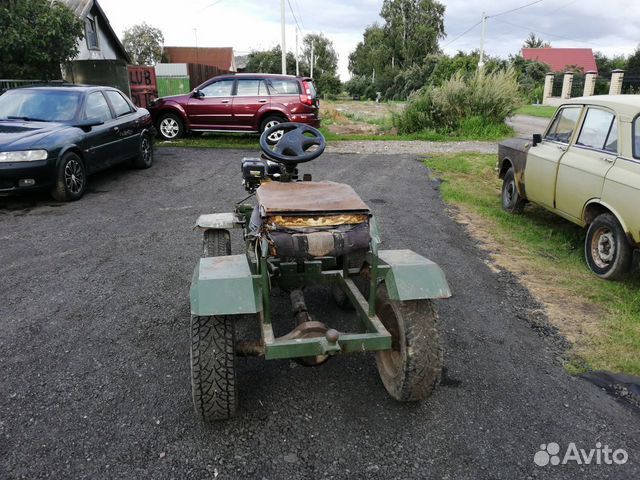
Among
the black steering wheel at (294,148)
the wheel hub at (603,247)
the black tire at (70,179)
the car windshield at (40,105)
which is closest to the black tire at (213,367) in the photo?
the black steering wheel at (294,148)

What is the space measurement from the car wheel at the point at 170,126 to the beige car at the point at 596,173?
9.41 meters

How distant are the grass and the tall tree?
5446cm

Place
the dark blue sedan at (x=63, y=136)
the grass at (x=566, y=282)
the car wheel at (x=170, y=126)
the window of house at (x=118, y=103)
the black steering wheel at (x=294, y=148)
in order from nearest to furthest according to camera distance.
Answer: the grass at (x=566, y=282) → the black steering wheel at (x=294, y=148) → the dark blue sedan at (x=63, y=136) → the window of house at (x=118, y=103) → the car wheel at (x=170, y=126)

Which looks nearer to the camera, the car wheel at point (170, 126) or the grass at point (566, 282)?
the grass at point (566, 282)

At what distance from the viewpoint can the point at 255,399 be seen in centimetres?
315

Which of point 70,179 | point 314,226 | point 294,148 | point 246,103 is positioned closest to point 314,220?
point 314,226

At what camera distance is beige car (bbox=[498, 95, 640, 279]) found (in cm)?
491

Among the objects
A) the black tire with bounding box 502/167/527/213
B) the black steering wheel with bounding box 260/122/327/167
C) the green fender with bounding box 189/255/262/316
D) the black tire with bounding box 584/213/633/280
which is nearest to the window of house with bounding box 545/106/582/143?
the black tire with bounding box 502/167/527/213

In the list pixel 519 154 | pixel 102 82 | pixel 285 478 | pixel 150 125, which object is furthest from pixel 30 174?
pixel 102 82

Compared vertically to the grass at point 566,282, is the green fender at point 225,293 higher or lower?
higher

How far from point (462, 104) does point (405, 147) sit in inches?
145

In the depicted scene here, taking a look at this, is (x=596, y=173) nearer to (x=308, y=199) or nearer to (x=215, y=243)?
(x=308, y=199)

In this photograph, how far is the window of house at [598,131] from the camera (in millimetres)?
5344

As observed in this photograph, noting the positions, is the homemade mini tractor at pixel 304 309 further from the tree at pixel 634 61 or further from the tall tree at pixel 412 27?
the tall tree at pixel 412 27
